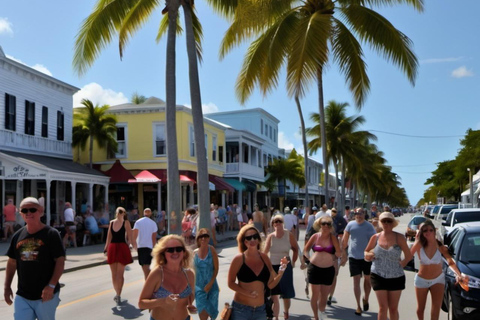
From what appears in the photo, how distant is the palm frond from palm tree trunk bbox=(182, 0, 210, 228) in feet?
7.26

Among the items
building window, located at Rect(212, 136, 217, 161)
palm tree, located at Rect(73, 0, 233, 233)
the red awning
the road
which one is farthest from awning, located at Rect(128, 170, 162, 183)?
the road

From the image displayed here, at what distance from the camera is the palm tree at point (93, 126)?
35406 millimetres

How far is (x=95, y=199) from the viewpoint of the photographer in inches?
1358

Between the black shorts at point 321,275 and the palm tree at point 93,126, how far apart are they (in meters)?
27.7

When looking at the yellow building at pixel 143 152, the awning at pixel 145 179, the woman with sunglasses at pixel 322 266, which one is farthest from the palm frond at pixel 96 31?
the yellow building at pixel 143 152

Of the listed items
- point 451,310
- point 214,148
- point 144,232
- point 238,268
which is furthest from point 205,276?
point 214,148

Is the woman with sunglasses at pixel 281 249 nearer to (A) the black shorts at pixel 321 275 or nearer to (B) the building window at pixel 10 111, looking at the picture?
(A) the black shorts at pixel 321 275

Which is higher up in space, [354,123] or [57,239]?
[354,123]

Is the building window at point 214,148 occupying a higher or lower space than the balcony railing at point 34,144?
higher

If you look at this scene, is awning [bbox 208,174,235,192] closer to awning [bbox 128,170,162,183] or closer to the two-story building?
awning [bbox 128,170,162,183]

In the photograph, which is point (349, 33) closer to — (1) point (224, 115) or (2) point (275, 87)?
(2) point (275, 87)

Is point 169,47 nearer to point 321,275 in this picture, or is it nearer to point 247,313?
point 321,275

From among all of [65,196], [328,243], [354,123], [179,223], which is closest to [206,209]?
[179,223]

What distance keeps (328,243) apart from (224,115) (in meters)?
50.6
